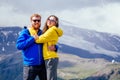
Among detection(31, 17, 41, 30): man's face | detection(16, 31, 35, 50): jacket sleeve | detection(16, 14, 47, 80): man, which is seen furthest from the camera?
detection(31, 17, 41, 30): man's face

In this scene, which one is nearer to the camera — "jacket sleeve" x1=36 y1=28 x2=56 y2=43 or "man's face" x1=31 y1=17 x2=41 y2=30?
"jacket sleeve" x1=36 y1=28 x2=56 y2=43

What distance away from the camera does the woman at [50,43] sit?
18.1 m

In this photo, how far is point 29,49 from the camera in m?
18.3

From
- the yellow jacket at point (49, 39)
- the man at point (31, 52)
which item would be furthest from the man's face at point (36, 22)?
the yellow jacket at point (49, 39)

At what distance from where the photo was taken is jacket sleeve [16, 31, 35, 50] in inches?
712

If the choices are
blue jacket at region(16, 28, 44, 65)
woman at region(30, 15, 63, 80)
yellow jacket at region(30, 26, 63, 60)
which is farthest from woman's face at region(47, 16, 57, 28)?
blue jacket at region(16, 28, 44, 65)

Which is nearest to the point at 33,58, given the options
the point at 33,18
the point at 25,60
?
the point at 25,60

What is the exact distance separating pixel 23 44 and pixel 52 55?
4.41ft

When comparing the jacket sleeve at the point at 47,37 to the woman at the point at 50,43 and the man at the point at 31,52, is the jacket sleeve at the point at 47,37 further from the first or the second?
the man at the point at 31,52

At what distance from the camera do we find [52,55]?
1827 cm

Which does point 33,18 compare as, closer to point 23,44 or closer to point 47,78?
point 23,44

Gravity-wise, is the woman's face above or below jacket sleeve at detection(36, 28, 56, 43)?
above

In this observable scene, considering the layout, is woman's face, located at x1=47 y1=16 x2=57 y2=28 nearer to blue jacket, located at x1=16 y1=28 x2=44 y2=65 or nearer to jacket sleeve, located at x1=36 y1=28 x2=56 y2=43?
jacket sleeve, located at x1=36 y1=28 x2=56 y2=43

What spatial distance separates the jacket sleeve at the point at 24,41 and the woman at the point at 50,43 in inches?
13.2
